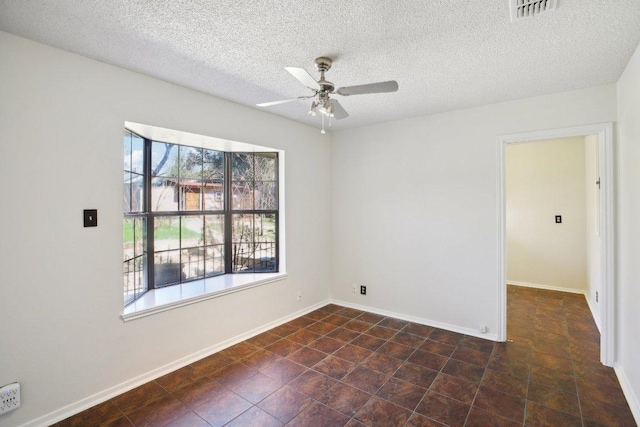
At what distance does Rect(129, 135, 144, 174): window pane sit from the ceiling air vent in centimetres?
300

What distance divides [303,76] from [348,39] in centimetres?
42

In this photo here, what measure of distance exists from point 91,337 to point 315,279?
2.61 m

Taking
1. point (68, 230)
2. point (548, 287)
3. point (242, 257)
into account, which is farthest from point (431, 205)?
point (68, 230)

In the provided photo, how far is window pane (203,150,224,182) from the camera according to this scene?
349cm

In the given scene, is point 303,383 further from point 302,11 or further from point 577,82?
point 577,82

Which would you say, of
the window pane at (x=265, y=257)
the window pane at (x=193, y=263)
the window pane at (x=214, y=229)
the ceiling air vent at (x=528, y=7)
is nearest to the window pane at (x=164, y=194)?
the window pane at (x=214, y=229)

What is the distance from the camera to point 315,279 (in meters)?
4.27

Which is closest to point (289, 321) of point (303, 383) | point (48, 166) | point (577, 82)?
point (303, 383)

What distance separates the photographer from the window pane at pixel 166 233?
3064mm

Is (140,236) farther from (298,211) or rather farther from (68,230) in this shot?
(298,211)

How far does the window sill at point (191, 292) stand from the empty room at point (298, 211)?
0.03 m

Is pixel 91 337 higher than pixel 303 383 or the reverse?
higher

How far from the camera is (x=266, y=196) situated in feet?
12.7

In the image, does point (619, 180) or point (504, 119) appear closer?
point (619, 180)
